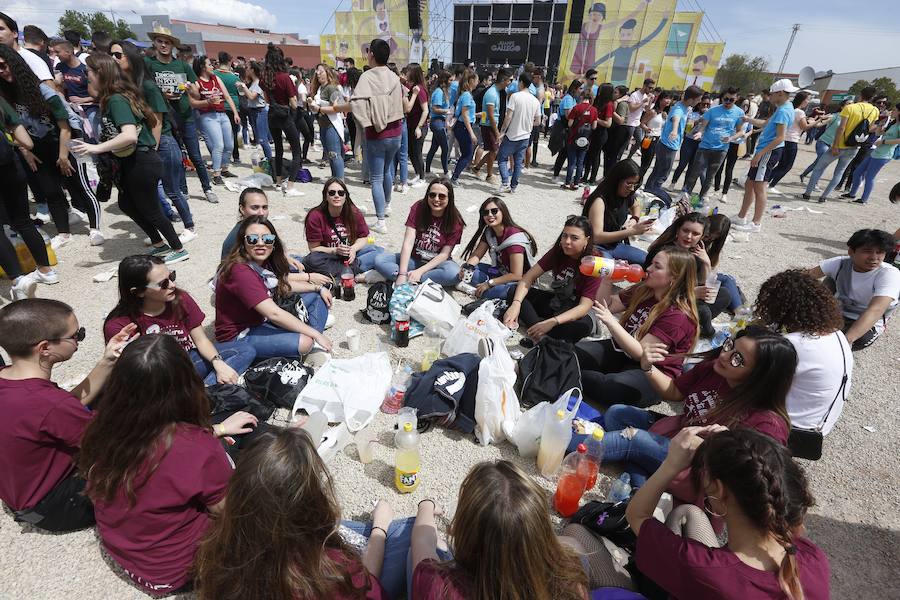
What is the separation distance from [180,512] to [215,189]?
7.13 metres

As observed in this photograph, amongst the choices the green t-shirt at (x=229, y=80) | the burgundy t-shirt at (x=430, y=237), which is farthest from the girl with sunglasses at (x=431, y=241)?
the green t-shirt at (x=229, y=80)

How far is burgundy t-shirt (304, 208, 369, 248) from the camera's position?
449 cm

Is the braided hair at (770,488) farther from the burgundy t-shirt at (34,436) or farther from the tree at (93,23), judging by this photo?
the tree at (93,23)

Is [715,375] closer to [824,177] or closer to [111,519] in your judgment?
[111,519]

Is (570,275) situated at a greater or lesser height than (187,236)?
greater

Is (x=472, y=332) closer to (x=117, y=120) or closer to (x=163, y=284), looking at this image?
(x=163, y=284)

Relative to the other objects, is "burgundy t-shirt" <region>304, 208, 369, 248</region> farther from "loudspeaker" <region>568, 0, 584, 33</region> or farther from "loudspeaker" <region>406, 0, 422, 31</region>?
"loudspeaker" <region>568, 0, 584, 33</region>

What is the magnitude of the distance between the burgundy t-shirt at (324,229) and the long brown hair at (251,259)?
0.97 meters

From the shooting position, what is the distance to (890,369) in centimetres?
400

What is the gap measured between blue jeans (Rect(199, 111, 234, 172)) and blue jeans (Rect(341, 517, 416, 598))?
7474mm

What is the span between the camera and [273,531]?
1280 millimetres

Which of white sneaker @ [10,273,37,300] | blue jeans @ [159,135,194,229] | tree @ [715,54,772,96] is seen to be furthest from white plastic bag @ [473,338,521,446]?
tree @ [715,54,772,96]

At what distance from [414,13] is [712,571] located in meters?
31.0

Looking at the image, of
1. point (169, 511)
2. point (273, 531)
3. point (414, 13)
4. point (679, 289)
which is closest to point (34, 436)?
point (169, 511)
